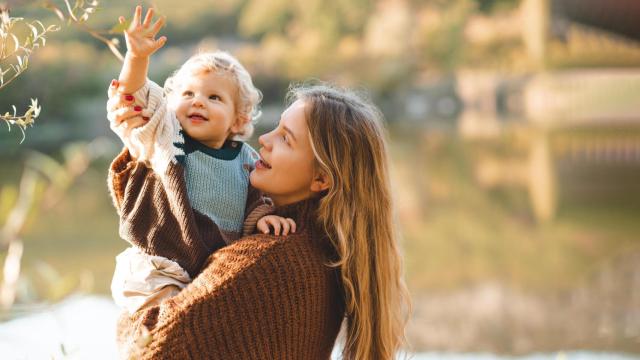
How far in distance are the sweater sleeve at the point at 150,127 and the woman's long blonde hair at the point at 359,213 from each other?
0.22 meters

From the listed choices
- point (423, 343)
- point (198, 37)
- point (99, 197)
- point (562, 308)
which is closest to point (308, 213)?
point (423, 343)

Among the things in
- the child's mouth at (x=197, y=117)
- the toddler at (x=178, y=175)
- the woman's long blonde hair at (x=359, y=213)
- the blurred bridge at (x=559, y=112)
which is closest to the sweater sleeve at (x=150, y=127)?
the toddler at (x=178, y=175)

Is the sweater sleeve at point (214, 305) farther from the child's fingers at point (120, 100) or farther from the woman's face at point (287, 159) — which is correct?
the child's fingers at point (120, 100)

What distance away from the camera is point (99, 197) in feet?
31.5

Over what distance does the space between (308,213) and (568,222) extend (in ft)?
22.9

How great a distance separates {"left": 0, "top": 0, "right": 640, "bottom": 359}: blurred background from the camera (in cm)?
448

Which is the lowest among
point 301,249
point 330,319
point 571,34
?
point 571,34

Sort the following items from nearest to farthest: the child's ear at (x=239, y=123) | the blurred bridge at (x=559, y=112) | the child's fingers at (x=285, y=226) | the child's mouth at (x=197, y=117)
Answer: the child's fingers at (x=285, y=226), the child's mouth at (x=197, y=117), the child's ear at (x=239, y=123), the blurred bridge at (x=559, y=112)

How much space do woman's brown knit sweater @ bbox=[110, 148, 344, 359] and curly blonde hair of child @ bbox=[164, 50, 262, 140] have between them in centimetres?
22

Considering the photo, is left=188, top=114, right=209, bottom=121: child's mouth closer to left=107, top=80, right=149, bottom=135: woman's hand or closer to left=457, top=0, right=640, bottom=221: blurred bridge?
left=107, top=80, right=149, bottom=135: woman's hand

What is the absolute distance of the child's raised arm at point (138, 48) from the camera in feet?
3.57

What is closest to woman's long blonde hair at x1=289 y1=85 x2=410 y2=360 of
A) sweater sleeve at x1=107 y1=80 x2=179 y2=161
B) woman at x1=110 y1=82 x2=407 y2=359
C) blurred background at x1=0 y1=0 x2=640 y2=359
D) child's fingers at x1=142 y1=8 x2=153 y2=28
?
woman at x1=110 y1=82 x2=407 y2=359

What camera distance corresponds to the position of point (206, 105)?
1405mm

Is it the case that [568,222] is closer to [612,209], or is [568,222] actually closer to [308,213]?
[612,209]
